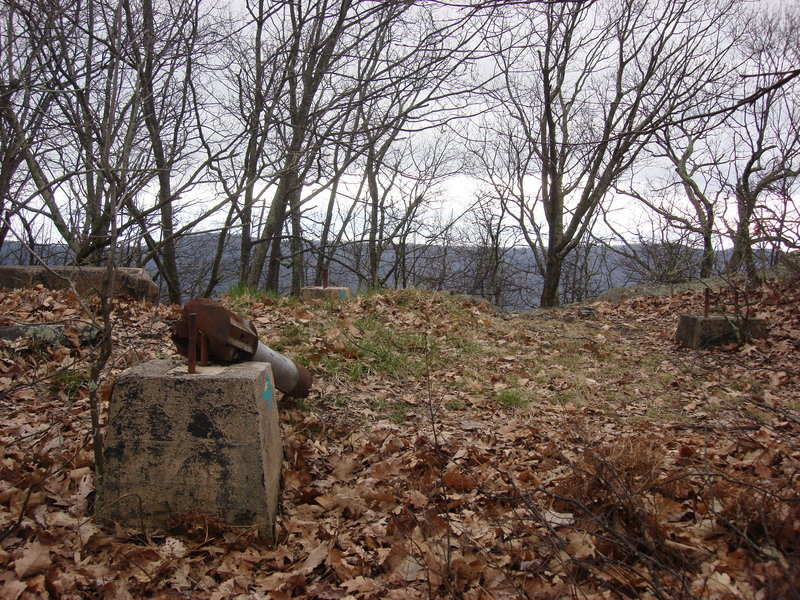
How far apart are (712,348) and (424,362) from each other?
4067 mm

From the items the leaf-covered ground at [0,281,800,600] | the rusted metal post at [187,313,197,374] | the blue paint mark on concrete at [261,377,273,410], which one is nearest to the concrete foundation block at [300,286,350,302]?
the leaf-covered ground at [0,281,800,600]

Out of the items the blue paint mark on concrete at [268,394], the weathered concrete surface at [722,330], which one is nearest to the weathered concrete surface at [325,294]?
the weathered concrete surface at [722,330]

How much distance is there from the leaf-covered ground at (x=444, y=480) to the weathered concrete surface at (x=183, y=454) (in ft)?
0.42

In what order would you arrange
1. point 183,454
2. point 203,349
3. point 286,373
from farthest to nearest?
point 286,373 → point 203,349 → point 183,454

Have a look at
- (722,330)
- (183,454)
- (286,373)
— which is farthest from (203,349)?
(722,330)

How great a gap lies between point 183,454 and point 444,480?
1.50m

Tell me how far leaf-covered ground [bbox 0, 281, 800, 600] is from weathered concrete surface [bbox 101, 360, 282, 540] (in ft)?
0.42

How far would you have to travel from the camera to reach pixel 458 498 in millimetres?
3203

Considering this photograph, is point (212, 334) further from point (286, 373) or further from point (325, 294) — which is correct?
point (325, 294)

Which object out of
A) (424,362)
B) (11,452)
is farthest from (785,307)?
(11,452)

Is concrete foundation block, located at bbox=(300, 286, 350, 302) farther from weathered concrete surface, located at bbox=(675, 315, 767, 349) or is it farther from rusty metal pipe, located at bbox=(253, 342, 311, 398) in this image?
weathered concrete surface, located at bbox=(675, 315, 767, 349)

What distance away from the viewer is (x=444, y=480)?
3402 millimetres

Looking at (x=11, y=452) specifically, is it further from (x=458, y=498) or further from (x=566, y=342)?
(x=566, y=342)

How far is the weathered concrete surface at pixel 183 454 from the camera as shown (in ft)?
9.75
